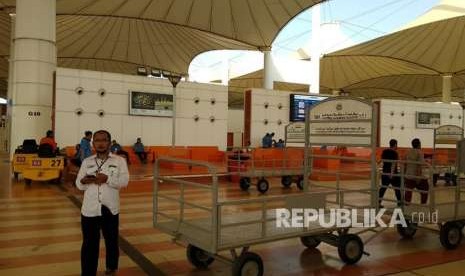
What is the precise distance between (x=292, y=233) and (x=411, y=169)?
5.24 m

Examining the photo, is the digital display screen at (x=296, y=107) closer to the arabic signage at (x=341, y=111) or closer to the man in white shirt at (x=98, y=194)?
the arabic signage at (x=341, y=111)

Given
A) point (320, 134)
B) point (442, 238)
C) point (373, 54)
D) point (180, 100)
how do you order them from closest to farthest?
point (442, 238), point (320, 134), point (180, 100), point (373, 54)

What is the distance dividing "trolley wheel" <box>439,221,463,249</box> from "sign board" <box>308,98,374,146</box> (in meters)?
1.94

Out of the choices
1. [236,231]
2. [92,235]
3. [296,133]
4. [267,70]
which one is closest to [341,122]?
[236,231]

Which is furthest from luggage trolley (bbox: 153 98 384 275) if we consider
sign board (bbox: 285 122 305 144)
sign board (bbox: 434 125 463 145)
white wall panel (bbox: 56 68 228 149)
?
sign board (bbox: 434 125 463 145)

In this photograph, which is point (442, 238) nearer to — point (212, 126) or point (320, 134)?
point (320, 134)

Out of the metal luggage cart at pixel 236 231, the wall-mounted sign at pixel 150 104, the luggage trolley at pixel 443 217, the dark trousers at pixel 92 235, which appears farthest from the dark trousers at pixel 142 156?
the dark trousers at pixel 92 235

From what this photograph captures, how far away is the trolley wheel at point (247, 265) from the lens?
5.03m

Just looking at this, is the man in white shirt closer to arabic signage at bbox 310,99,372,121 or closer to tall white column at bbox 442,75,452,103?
arabic signage at bbox 310,99,372,121

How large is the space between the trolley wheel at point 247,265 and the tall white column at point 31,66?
15.6 meters

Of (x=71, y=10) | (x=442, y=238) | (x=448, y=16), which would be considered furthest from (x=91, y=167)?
(x=448, y=16)

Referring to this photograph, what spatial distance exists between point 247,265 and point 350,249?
1816mm

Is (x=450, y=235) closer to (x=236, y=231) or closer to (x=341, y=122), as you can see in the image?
(x=341, y=122)

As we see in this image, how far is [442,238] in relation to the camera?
7.10 m
